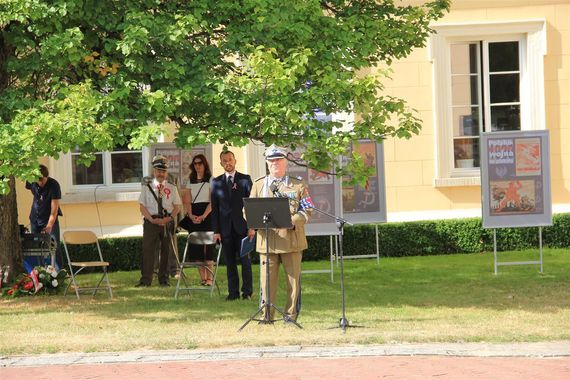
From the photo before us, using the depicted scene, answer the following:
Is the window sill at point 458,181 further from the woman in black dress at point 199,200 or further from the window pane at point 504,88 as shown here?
the woman in black dress at point 199,200

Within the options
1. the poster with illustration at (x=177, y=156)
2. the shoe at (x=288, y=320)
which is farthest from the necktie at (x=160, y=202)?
the shoe at (x=288, y=320)

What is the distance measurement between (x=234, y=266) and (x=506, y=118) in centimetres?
868

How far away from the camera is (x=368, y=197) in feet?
59.3

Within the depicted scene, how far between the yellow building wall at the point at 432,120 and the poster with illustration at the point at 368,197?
2.66 metres

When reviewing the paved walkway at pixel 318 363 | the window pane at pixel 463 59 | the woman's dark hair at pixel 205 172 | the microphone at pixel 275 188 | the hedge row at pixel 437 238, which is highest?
the window pane at pixel 463 59

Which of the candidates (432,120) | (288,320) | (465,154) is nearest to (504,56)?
(432,120)

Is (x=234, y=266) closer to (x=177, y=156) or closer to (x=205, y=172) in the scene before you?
(x=205, y=172)

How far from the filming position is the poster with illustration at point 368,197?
18.0 metres

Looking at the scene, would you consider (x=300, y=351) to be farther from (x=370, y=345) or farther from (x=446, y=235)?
(x=446, y=235)

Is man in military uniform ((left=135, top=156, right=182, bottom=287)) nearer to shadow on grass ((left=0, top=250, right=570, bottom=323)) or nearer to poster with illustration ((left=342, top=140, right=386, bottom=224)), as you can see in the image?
shadow on grass ((left=0, top=250, right=570, bottom=323))

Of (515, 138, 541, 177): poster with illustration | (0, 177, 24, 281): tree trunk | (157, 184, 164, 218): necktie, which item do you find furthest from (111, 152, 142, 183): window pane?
(515, 138, 541, 177): poster with illustration

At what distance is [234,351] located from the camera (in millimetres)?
10227

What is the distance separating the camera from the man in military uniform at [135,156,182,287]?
52.5ft

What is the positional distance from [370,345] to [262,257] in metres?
2.13
